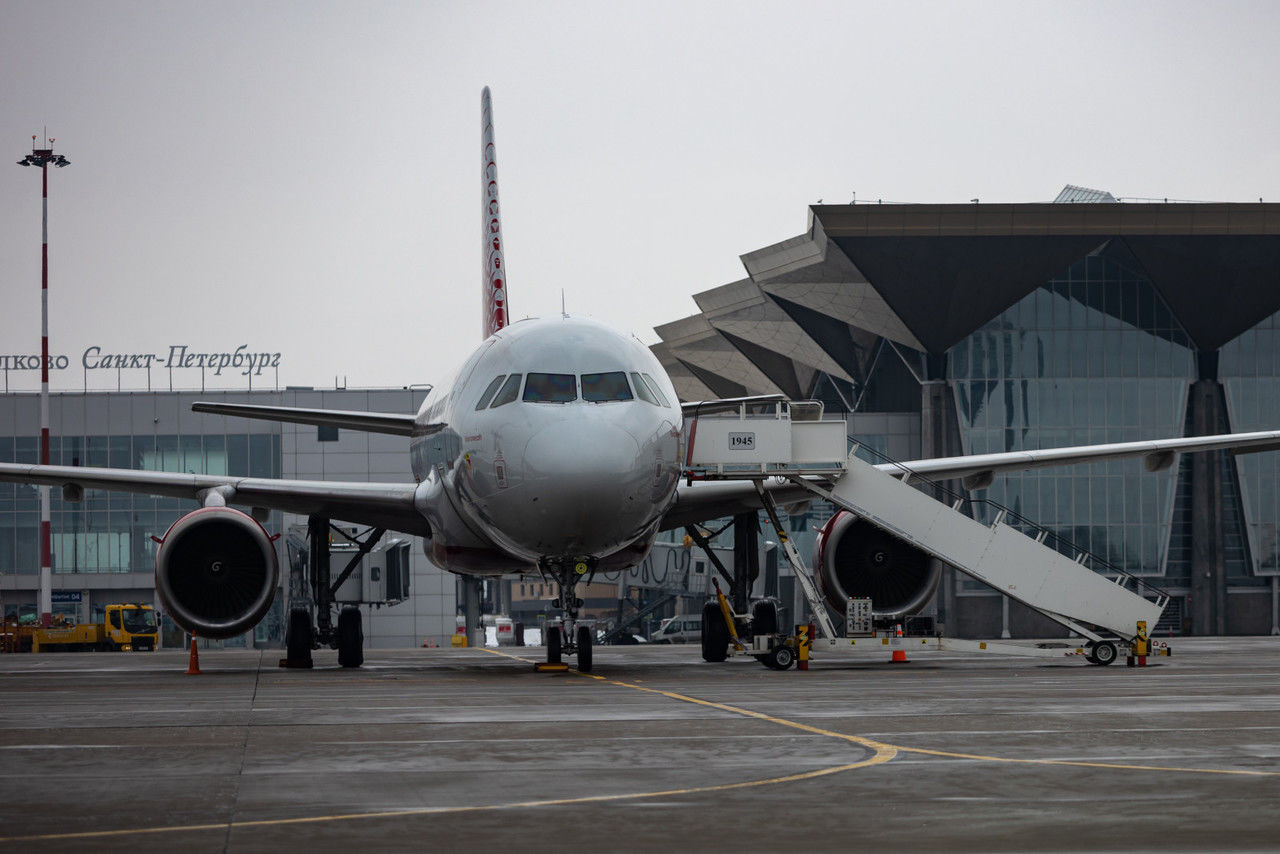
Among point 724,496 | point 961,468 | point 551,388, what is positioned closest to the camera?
point 551,388

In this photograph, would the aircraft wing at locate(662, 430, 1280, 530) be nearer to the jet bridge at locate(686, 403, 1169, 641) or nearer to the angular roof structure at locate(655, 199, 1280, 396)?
the jet bridge at locate(686, 403, 1169, 641)

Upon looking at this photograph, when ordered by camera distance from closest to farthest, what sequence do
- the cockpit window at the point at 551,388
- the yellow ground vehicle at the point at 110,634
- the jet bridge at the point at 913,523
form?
the cockpit window at the point at 551,388, the jet bridge at the point at 913,523, the yellow ground vehicle at the point at 110,634

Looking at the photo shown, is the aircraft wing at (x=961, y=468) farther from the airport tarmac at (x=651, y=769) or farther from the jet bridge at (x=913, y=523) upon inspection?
the airport tarmac at (x=651, y=769)

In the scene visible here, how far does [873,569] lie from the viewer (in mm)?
25375

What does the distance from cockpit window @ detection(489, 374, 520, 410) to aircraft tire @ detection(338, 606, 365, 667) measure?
22.4 feet

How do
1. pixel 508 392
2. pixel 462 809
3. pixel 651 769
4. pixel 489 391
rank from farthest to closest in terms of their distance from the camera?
pixel 489 391
pixel 508 392
pixel 651 769
pixel 462 809

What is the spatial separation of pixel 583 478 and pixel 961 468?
10183 millimetres

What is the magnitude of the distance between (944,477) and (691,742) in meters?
17.8

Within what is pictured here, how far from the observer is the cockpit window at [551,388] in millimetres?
19656

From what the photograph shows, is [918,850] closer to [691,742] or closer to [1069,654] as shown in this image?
[691,742]

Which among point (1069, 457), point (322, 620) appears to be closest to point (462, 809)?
point (322, 620)

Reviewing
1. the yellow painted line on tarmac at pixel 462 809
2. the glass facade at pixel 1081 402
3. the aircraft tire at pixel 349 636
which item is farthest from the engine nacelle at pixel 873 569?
the glass facade at pixel 1081 402

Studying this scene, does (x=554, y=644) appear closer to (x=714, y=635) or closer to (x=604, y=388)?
(x=604, y=388)

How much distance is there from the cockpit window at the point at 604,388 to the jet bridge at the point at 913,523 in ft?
11.0
